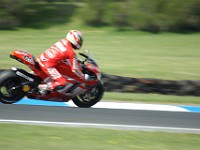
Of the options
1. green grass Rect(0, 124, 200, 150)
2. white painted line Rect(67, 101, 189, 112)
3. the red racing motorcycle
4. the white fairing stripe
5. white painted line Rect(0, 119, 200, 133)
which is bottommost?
green grass Rect(0, 124, 200, 150)

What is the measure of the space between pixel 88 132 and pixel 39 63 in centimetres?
294

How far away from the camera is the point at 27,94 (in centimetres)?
947

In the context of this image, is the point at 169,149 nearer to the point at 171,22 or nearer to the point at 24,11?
the point at 171,22

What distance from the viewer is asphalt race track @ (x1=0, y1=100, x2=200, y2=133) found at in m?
7.94

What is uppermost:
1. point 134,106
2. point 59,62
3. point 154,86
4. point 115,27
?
point 115,27

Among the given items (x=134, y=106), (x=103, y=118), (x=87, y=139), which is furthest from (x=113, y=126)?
(x=134, y=106)

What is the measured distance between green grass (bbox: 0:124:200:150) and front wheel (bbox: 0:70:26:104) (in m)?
1.95

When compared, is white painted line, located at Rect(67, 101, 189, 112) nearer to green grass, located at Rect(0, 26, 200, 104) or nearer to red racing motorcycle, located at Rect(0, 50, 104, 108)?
red racing motorcycle, located at Rect(0, 50, 104, 108)

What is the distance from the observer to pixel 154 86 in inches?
483

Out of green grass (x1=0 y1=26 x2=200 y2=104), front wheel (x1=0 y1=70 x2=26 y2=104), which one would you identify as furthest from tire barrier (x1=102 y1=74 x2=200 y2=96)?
front wheel (x1=0 y1=70 x2=26 y2=104)

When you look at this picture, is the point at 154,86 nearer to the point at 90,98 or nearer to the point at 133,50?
the point at 90,98

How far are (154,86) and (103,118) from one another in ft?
13.2

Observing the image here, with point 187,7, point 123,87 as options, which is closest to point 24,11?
point 187,7

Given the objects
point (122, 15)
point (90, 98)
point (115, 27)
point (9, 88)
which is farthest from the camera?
point (122, 15)
